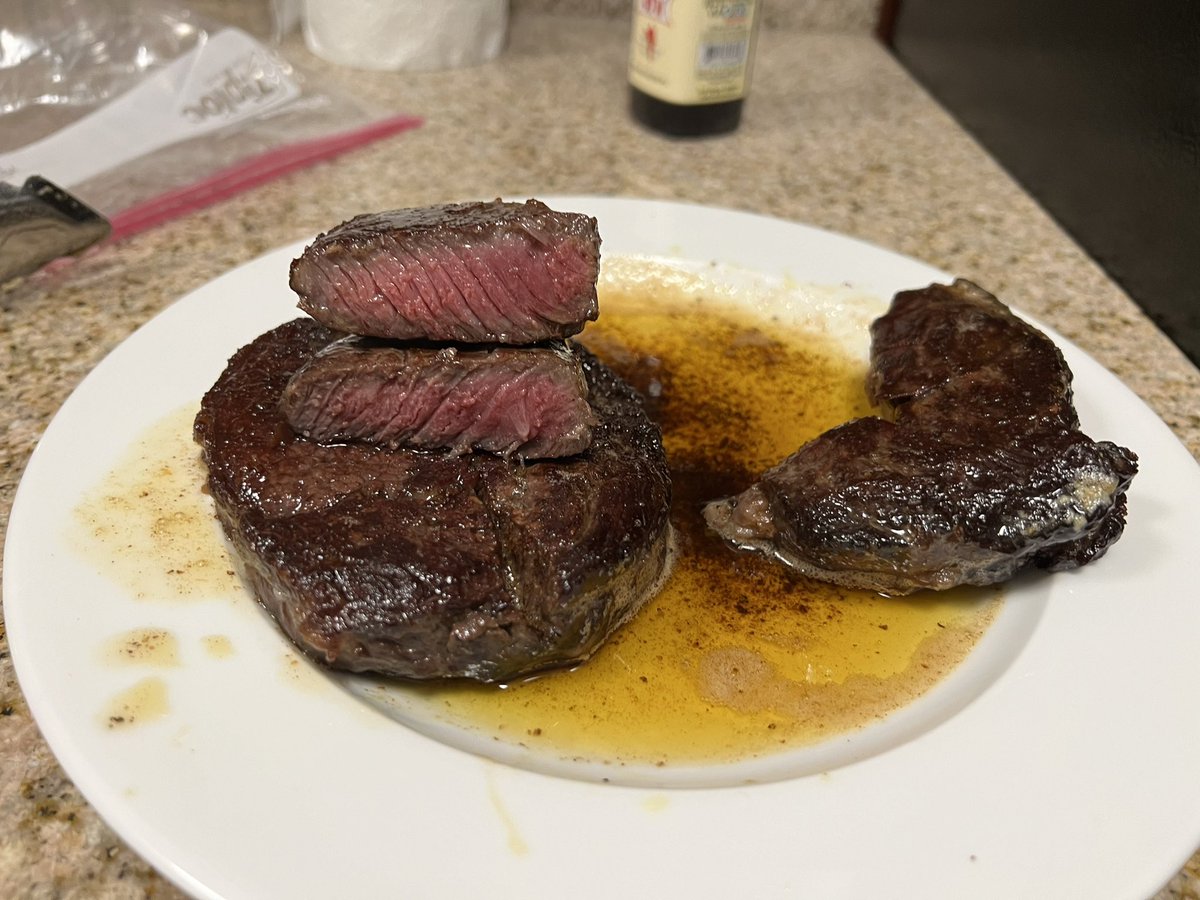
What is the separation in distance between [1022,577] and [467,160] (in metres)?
2.72

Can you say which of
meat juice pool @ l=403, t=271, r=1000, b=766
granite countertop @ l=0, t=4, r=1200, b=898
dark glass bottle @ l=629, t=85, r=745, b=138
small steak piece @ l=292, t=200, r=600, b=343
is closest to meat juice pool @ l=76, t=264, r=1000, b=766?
meat juice pool @ l=403, t=271, r=1000, b=766

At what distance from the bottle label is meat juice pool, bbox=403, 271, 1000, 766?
156cm

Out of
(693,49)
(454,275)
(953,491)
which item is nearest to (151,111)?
(693,49)

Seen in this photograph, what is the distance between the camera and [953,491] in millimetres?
1885

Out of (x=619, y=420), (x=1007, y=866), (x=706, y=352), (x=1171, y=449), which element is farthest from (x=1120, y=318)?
(x=1007, y=866)

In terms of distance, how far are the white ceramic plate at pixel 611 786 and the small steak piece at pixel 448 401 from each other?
0.41 meters

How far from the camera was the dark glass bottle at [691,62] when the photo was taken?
11.4 ft

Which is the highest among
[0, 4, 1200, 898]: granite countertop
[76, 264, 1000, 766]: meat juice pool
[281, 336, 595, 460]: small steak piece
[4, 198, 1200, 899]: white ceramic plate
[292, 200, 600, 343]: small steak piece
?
[292, 200, 600, 343]: small steak piece

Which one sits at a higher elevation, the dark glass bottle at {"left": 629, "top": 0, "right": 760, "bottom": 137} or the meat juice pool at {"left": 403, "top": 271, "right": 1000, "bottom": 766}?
the dark glass bottle at {"left": 629, "top": 0, "right": 760, "bottom": 137}

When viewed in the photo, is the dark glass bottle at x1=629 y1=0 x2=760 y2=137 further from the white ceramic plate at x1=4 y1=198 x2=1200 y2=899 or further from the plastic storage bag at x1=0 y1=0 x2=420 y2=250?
the white ceramic plate at x1=4 y1=198 x2=1200 y2=899

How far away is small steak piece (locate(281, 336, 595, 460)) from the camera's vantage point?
1.86 metres

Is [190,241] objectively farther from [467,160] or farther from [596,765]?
[596,765]

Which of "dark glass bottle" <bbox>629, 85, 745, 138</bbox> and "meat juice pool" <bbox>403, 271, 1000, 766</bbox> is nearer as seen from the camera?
"meat juice pool" <bbox>403, 271, 1000, 766</bbox>

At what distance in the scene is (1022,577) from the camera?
199 cm
